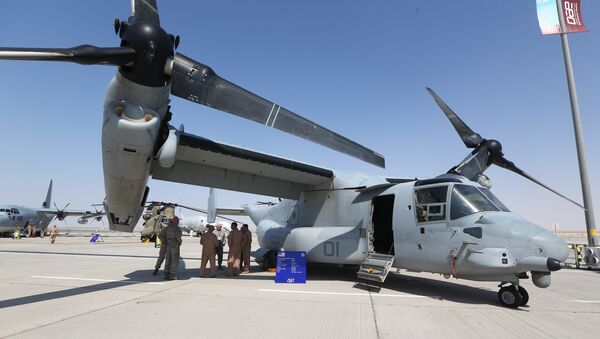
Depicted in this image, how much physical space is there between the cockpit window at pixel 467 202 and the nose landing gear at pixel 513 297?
1.44m

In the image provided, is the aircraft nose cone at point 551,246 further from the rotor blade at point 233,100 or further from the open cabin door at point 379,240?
the rotor blade at point 233,100

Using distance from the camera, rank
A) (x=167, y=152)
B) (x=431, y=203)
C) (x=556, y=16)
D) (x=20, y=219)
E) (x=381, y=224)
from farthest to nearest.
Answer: (x=20, y=219)
(x=556, y=16)
(x=381, y=224)
(x=431, y=203)
(x=167, y=152)

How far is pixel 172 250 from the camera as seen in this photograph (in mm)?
8016

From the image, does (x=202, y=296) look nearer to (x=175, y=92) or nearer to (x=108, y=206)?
(x=108, y=206)

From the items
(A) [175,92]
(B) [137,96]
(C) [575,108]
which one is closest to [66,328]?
(B) [137,96]

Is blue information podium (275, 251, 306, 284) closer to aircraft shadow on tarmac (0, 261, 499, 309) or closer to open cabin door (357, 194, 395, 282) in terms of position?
aircraft shadow on tarmac (0, 261, 499, 309)

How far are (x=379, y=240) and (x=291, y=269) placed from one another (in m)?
2.50

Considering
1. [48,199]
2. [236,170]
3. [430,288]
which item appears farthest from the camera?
[48,199]

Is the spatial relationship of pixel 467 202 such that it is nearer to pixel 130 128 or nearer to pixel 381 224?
pixel 381 224

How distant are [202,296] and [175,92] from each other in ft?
12.8

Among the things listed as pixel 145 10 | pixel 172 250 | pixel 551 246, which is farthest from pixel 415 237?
pixel 145 10

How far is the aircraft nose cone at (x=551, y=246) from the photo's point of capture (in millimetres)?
5398

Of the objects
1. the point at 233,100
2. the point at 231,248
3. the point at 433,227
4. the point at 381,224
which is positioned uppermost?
the point at 233,100

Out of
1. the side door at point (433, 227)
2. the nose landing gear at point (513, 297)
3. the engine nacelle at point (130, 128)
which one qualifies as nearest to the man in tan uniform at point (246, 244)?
the engine nacelle at point (130, 128)
